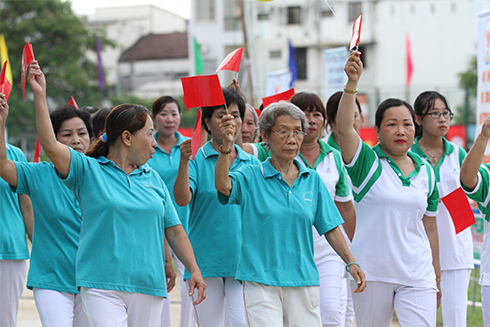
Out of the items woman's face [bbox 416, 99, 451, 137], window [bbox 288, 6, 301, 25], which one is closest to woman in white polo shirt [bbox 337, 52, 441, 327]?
woman's face [bbox 416, 99, 451, 137]

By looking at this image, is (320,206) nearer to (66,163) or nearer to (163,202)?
(163,202)

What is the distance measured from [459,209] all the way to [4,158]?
10.0 ft

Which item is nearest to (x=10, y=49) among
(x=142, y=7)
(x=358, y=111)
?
(x=142, y=7)

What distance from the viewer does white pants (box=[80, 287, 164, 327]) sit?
3.36 metres

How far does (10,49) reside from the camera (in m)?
31.3

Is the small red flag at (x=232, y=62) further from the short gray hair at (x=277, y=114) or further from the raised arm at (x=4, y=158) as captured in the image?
the raised arm at (x=4, y=158)

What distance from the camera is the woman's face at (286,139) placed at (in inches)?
149

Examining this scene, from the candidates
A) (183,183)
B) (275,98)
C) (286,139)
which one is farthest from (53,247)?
(275,98)

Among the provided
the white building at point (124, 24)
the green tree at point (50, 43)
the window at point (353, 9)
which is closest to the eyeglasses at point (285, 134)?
the green tree at point (50, 43)

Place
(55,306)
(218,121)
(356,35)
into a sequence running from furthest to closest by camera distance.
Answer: (218,121)
(55,306)
(356,35)

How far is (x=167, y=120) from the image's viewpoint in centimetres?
572

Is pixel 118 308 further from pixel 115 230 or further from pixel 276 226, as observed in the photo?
pixel 276 226

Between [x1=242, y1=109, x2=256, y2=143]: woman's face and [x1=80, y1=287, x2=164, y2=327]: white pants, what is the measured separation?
2328 mm

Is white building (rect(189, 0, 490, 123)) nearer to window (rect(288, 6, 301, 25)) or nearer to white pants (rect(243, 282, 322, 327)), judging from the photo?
window (rect(288, 6, 301, 25))
